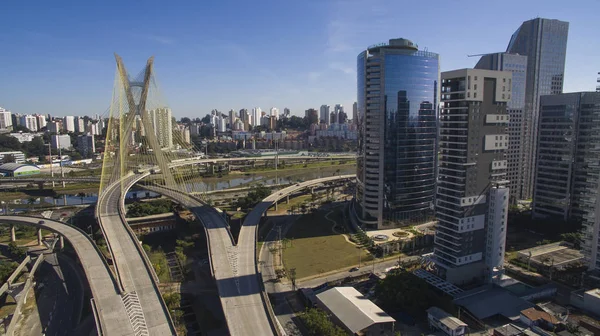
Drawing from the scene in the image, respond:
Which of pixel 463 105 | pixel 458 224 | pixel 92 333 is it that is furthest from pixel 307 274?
pixel 463 105

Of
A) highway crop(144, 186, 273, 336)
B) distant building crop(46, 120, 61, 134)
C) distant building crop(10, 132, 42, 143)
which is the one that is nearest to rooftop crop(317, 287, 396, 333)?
highway crop(144, 186, 273, 336)

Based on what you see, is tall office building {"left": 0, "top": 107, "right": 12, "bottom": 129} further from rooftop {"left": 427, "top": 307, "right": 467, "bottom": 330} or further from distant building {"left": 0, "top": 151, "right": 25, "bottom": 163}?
rooftop {"left": 427, "top": 307, "right": 467, "bottom": 330}

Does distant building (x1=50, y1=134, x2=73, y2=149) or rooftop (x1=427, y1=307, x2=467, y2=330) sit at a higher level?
distant building (x1=50, y1=134, x2=73, y2=149)

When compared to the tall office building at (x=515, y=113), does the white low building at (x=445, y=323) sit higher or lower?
lower

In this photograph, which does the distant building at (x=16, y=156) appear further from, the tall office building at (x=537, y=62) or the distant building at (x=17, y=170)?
the tall office building at (x=537, y=62)

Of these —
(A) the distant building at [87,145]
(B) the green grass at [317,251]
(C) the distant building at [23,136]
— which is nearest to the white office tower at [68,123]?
(C) the distant building at [23,136]

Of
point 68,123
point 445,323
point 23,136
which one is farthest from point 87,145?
point 445,323

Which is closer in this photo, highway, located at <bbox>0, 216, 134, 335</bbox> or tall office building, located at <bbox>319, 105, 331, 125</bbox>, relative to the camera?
highway, located at <bbox>0, 216, 134, 335</bbox>

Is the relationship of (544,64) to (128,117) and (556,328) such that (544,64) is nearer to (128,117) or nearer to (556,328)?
(556,328)
